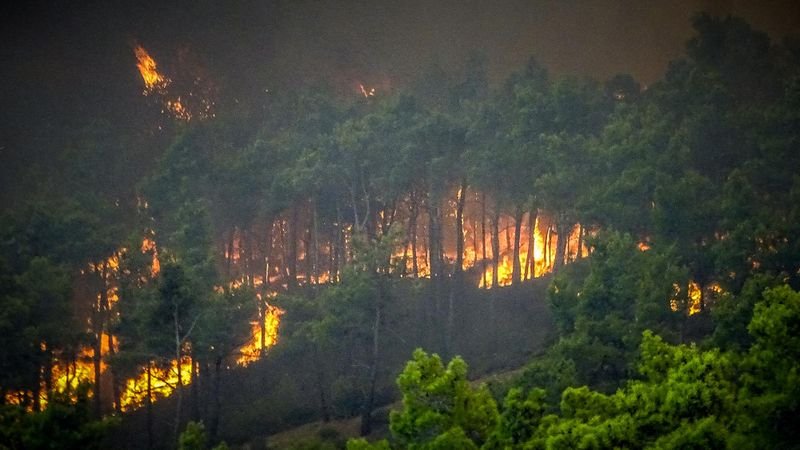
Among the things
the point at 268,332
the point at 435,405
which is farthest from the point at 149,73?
the point at 435,405

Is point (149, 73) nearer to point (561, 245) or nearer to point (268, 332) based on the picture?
point (268, 332)

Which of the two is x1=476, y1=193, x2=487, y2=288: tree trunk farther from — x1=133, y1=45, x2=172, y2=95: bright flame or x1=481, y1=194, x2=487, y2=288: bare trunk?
x1=133, y1=45, x2=172, y2=95: bright flame

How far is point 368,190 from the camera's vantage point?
48969mm

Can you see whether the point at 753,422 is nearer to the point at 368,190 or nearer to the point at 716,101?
the point at 716,101

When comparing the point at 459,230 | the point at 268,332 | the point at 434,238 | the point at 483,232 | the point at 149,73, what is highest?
the point at 149,73

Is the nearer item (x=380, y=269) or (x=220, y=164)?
(x=380, y=269)

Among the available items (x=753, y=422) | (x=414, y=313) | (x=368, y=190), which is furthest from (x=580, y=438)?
(x=368, y=190)

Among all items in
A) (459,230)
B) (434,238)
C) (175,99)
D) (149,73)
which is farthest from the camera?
(149,73)

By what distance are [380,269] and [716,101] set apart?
2319cm

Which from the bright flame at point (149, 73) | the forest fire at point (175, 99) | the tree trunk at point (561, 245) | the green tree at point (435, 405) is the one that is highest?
the bright flame at point (149, 73)

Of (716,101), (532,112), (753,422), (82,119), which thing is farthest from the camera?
(82,119)

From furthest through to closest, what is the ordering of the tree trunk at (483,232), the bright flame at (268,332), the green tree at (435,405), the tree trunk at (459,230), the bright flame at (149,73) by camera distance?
the bright flame at (149,73)
the tree trunk at (483,232)
the bright flame at (268,332)
the tree trunk at (459,230)
the green tree at (435,405)

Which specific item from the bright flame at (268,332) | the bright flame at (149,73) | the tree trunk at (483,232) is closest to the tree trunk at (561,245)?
the tree trunk at (483,232)

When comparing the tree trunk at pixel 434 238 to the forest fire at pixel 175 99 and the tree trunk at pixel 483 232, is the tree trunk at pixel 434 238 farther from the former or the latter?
the forest fire at pixel 175 99
